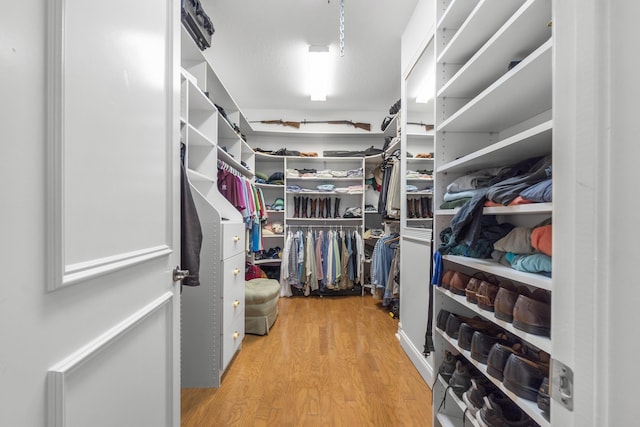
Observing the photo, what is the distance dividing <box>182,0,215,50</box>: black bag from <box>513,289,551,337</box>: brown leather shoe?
2193 millimetres

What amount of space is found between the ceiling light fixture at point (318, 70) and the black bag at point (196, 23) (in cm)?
90

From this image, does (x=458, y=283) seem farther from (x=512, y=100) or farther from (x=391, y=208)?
(x=391, y=208)

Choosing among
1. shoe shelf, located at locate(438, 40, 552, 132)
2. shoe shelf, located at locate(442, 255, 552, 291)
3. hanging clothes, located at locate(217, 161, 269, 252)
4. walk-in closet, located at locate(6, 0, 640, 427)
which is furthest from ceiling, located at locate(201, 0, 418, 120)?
shoe shelf, located at locate(442, 255, 552, 291)

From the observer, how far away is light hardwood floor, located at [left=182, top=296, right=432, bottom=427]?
1.35 metres

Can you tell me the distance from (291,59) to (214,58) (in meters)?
0.77

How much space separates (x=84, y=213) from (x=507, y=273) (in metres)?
1.16

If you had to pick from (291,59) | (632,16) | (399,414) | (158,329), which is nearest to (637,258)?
(632,16)

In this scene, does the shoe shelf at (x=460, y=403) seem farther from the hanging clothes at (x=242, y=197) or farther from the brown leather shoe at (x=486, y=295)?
the hanging clothes at (x=242, y=197)

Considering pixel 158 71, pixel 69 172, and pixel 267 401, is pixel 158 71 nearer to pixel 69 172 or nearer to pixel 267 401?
pixel 69 172

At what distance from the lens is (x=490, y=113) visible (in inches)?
42.5

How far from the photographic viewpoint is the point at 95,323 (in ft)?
1.84

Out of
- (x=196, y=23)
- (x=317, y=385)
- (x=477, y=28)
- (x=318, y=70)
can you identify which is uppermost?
(x=318, y=70)

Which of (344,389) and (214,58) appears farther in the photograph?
(214,58)

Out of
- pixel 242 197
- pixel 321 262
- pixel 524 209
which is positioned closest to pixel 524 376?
pixel 524 209
